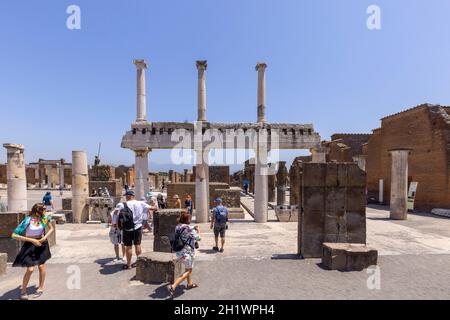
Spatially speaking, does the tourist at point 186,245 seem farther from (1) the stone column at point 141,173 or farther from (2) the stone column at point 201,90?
(2) the stone column at point 201,90

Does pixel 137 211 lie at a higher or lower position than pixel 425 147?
lower

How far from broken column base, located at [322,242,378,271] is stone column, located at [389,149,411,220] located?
9.71m

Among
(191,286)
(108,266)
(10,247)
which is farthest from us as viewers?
(10,247)

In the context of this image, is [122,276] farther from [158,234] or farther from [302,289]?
[302,289]

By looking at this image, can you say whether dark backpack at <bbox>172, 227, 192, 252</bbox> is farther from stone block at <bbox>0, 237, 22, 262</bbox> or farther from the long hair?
stone block at <bbox>0, 237, 22, 262</bbox>

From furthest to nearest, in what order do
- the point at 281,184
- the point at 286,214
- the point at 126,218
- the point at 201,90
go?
the point at 281,184 < the point at 286,214 < the point at 201,90 < the point at 126,218

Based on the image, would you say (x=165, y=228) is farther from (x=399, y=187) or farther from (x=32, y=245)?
(x=399, y=187)

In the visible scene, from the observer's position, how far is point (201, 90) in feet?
41.5

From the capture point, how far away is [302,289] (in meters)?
5.10

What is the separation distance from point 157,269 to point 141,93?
9485 millimetres

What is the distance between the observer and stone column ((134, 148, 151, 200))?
482 inches

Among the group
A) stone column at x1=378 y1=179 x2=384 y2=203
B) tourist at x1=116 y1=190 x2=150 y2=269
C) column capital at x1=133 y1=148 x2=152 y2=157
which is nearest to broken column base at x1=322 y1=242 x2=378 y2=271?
tourist at x1=116 y1=190 x2=150 y2=269

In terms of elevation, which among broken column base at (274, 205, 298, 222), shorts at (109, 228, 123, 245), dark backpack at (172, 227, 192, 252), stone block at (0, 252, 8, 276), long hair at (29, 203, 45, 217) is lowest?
broken column base at (274, 205, 298, 222)

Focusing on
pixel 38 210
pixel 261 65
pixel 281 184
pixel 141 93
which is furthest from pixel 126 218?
pixel 281 184
